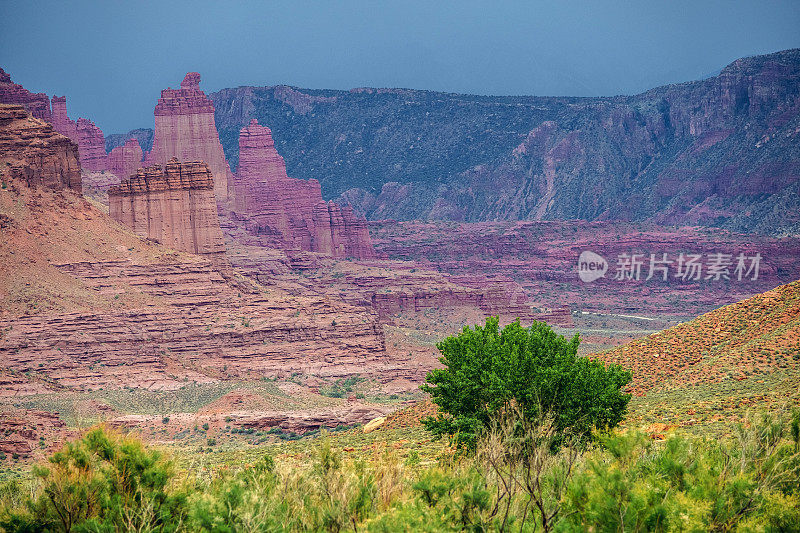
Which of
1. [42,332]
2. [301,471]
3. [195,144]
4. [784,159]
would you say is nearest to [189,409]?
[42,332]

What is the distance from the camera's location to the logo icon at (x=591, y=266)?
5531 inches

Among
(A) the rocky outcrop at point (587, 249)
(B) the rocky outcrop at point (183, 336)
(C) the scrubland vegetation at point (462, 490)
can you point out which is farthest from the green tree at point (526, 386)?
(A) the rocky outcrop at point (587, 249)

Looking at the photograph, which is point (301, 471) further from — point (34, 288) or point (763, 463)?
point (34, 288)

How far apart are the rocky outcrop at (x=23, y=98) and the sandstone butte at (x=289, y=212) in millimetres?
23044

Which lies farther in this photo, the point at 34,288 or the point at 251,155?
the point at 251,155

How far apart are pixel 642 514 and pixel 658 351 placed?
22892mm

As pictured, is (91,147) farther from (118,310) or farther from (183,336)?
(183,336)

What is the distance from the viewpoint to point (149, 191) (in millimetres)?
84875

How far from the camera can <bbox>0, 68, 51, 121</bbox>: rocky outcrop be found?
114m

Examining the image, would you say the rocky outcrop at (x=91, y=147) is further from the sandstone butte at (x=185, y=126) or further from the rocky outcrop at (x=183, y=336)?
the rocky outcrop at (x=183, y=336)

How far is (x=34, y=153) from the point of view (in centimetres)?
7700

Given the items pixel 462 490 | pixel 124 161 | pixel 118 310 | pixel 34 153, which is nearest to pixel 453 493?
pixel 462 490

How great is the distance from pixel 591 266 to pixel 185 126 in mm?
49989

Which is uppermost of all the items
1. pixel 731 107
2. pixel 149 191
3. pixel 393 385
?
pixel 731 107
